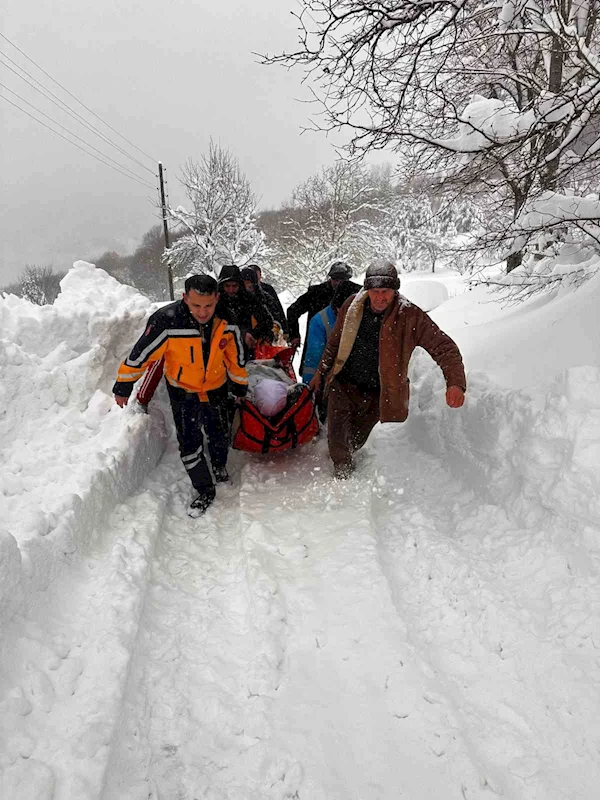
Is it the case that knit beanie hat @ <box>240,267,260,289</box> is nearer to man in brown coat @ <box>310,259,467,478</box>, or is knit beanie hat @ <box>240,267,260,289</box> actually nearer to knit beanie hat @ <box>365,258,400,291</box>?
man in brown coat @ <box>310,259,467,478</box>

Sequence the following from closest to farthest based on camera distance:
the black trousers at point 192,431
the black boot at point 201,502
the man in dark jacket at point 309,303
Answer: the black boot at point 201,502
the black trousers at point 192,431
the man in dark jacket at point 309,303

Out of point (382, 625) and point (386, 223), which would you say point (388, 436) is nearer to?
point (382, 625)

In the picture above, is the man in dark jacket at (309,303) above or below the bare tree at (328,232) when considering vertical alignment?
below

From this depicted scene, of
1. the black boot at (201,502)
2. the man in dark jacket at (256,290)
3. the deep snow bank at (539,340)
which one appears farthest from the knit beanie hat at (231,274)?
the deep snow bank at (539,340)

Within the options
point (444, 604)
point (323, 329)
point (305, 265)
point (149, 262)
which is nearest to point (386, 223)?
point (305, 265)

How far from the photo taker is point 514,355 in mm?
4281

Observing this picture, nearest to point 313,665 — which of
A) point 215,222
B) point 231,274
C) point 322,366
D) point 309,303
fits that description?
point 322,366

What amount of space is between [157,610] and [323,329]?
10.9 feet

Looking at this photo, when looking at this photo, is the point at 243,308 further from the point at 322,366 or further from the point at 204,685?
the point at 204,685

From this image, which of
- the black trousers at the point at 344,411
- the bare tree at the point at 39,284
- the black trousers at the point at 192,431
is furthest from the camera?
the bare tree at the point at 39,284

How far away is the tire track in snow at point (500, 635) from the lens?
74.4 inches

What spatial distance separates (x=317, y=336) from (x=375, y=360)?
51.1 inches

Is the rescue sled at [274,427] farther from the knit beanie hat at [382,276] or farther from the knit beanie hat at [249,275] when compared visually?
the knit beanie hat at [249,275]

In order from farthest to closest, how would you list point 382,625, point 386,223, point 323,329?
point 386,223, point 323,329, point 382,625
